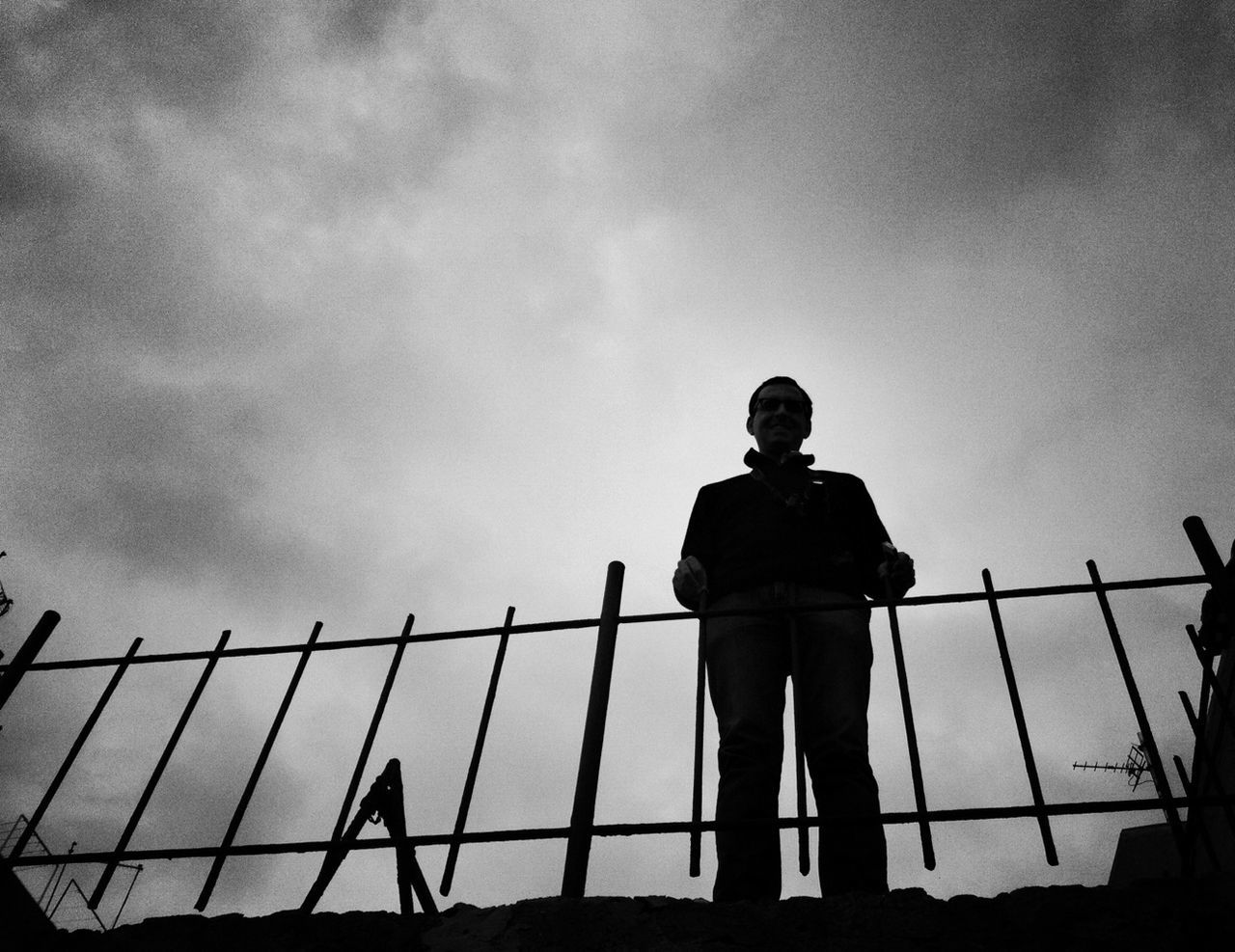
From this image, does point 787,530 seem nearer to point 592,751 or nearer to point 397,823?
point 592,751

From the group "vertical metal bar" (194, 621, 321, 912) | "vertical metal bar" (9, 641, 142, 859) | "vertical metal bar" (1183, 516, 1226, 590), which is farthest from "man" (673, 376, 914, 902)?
"vertical metal bar" (9, 641, 142, 859)

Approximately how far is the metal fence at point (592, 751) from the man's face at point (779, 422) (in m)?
1.17

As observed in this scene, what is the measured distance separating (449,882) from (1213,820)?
6.47 meters

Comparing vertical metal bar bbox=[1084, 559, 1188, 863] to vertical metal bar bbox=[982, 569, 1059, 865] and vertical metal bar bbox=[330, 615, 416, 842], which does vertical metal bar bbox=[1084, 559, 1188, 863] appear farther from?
vertical metal bar bbox=[330, 615, 416, 842]

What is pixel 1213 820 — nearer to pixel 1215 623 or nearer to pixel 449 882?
pixel 1215 623

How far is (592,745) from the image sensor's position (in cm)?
206

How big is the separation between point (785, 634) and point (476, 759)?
3.57 ft

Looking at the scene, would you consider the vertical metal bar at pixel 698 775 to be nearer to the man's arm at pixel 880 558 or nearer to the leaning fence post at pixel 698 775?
the leaning fence post at pixel 698 775

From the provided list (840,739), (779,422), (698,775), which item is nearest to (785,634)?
(840,739)

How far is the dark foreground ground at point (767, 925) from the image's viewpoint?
135cm

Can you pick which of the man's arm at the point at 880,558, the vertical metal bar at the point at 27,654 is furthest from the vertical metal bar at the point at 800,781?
the vertical metal bar at the point at 27,654

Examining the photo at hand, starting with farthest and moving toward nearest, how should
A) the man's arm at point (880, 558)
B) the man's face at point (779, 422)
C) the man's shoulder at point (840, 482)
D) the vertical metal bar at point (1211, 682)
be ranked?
the man's face at point (779, 422)
the man's shoulder at point (840, 482)
the man's arm at point (880, 558)
the vertical metal bar at point (1211, 682)

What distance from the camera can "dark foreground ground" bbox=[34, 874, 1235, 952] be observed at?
1352mm

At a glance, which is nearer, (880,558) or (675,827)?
(675,827)
